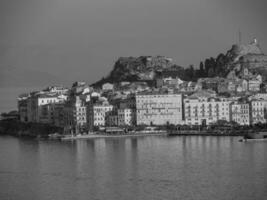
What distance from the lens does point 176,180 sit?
16.9 meters

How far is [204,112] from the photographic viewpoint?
1394 inches

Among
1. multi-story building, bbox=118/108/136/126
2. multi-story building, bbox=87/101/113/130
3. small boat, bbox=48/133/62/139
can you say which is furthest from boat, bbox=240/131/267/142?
multi-story building, bbox=87/101/113/130

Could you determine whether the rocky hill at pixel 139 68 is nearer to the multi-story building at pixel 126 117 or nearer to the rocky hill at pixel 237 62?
the rocky hill at pixel 237 62

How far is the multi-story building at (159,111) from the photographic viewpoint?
116 ft

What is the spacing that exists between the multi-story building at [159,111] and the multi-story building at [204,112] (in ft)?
1.09

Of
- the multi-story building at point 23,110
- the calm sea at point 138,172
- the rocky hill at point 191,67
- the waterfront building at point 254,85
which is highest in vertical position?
the rocky hill at point 191,67

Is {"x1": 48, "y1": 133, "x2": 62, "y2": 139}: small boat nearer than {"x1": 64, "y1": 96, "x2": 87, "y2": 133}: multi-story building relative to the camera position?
Yes

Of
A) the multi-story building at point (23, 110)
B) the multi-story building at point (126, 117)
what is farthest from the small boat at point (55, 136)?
the multi-story building at point (23, 110)

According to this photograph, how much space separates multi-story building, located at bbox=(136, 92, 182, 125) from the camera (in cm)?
3541

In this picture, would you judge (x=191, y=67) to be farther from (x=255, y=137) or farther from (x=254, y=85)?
(x=255, y=137)

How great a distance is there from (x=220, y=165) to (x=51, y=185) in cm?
415

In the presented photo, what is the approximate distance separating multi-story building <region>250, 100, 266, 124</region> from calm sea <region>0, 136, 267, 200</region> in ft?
30.2

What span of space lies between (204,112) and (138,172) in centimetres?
1734

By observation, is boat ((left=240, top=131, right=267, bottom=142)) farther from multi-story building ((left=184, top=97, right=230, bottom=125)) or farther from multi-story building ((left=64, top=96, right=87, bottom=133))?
multi-story building ((left=64, top=96, right=87, bottom=133))
